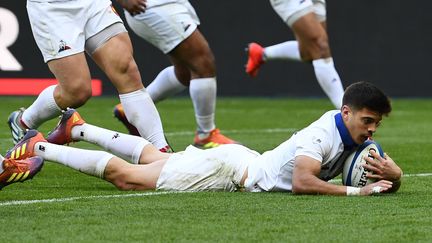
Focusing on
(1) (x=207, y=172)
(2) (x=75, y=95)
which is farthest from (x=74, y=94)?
(1) (x=207, y=172)

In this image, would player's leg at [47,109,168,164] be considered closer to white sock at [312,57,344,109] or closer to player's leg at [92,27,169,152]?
player's leg at [92,27,169,152]

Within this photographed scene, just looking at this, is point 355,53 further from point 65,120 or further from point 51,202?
point 51,202

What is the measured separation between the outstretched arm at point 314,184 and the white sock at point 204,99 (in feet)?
11.0

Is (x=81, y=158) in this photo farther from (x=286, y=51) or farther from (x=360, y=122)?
(x=286, y=51)

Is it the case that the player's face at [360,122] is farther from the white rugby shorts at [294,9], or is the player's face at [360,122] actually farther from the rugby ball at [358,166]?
the white rugby shorts at [294,9]

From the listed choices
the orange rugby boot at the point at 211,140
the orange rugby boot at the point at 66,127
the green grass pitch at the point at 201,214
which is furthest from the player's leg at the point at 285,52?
the orange rugby boot at the point at 66,127

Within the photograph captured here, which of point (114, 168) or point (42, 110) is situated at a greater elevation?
point (114, 168)

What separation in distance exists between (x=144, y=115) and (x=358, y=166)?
2212mm

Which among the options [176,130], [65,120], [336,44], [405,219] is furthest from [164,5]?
[336,44]

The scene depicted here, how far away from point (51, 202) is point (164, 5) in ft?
11.4

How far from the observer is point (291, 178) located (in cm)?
688

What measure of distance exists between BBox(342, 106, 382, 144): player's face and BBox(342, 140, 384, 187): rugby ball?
0.07 metres

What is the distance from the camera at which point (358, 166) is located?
6.72m

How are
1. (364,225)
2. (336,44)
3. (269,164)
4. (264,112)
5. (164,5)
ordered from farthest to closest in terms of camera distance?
(336,44) < (264,112) < (164,5) < (269,164) < (364,225)
